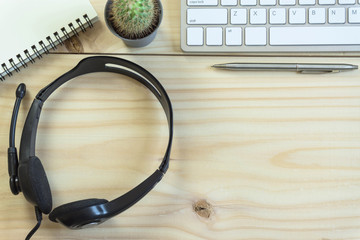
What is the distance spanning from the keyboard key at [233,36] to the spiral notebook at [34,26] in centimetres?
19

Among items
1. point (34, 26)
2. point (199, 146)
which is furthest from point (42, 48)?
point (199, 146)

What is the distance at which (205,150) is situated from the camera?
0.52 metres

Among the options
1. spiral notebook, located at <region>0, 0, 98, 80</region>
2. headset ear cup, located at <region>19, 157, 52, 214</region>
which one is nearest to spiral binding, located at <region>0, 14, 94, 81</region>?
spiral notebook, located at <region>0, 0, 98, 80</region>

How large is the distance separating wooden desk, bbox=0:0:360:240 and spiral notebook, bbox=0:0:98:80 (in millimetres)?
20

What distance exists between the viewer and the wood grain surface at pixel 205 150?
20.2 inches

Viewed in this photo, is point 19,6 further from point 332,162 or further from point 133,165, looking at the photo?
point 332,162

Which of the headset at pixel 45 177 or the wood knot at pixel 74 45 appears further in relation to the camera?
the wood knot at pixel 74 45

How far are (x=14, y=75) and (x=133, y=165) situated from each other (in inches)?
8.5

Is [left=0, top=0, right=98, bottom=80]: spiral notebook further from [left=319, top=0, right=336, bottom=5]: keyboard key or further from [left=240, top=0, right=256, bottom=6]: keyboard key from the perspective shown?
[left=319, top=0, right=336, bottom=5]: keyboard key

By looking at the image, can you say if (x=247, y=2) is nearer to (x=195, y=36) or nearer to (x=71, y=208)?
(x=195, y=36)

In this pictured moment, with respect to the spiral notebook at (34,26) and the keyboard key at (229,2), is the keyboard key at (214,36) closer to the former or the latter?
the keyboard key at (229,2)

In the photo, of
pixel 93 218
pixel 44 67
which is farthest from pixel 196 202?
pixel 44 67

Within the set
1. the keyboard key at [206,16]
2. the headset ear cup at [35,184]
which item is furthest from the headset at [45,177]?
the keyboard key at [206,16]

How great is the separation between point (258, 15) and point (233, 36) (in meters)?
0.04
